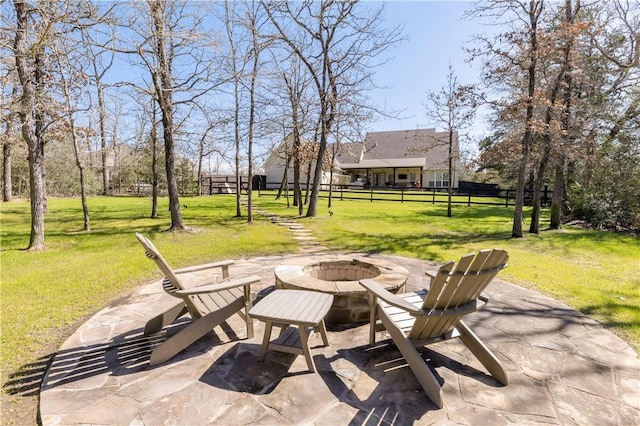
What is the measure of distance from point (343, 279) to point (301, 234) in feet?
17.2

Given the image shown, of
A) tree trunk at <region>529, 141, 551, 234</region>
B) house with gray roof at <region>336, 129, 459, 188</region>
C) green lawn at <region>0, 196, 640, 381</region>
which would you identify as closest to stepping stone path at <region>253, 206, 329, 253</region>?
green lawn at <region>0, 196, 640, 381</region>

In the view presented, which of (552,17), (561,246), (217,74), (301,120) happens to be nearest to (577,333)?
(561,246)

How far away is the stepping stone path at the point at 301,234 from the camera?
8.23 metres

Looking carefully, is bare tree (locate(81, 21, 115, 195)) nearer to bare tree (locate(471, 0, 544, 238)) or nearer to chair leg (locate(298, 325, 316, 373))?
chair leg (locate(298, 325, 316, 373))

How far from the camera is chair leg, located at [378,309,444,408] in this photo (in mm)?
2420

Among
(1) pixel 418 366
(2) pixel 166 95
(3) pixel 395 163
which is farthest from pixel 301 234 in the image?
(3) pixel 395 163

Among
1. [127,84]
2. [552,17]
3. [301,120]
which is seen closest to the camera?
[127,84]

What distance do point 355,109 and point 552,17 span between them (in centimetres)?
703

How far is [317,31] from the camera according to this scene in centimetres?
1293

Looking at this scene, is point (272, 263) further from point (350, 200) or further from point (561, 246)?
point (350, 200)

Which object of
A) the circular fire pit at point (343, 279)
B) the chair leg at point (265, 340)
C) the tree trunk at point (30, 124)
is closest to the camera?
the chair leg at point (265, 340)

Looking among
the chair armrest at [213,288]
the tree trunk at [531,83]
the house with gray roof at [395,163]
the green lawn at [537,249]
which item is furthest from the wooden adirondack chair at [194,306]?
the house with gray roof at [395,163]

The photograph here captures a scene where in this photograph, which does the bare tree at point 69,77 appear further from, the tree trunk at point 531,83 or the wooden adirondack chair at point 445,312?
the tree trunk at point 531,83

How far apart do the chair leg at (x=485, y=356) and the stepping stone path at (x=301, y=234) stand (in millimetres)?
5138
